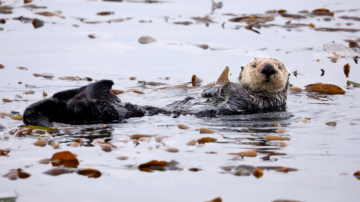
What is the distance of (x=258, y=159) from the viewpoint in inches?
152

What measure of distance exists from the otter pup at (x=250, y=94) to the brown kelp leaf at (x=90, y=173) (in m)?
2.46

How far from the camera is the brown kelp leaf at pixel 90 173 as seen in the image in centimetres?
347

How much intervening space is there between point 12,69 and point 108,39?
311 cm

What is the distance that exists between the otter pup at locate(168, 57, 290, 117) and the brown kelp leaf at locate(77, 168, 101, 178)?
96.9 inches

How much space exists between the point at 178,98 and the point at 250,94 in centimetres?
149

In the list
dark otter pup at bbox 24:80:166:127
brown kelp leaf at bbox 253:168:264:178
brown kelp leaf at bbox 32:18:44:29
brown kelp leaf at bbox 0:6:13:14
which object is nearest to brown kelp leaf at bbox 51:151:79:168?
dark otter pup at bbox 24:80:166:127

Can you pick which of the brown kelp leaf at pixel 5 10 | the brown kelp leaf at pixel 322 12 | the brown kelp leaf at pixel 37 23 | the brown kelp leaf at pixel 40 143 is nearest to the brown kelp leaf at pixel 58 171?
the brown kelp leaf at pixel 40 143

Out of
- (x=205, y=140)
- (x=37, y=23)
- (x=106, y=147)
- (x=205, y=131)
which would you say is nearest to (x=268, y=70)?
(x=205, y=131)

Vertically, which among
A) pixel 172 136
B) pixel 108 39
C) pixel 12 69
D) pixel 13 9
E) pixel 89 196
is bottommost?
pixel 89 196

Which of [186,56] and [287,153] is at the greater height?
[186,56]

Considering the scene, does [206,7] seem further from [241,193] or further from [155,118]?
[241,193]

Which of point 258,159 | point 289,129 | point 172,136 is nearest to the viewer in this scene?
point 258,159

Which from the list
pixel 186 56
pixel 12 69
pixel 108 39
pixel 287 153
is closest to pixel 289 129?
pixel 287 153

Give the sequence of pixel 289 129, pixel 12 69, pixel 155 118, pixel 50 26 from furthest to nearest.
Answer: pixel 50 26, pixel 12 69, pixel 155 118, pixel 289 129
